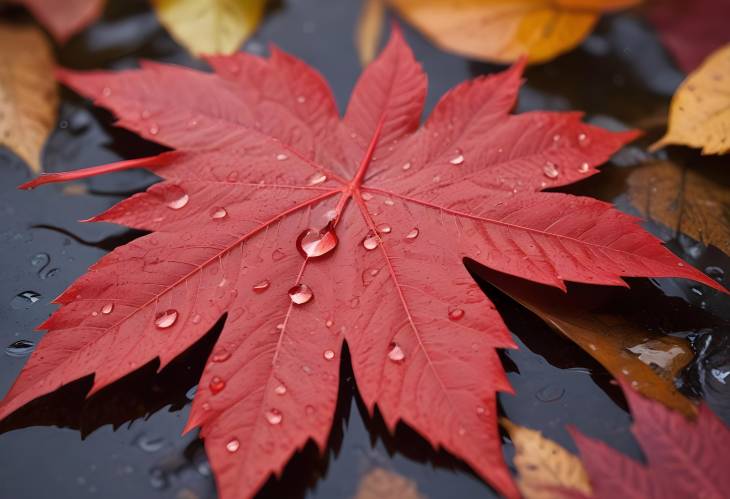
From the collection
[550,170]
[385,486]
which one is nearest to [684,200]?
[550,170]

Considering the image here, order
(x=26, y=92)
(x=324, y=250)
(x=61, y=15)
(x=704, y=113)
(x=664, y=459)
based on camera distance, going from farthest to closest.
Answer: (x=61, y=15)
(x=26, y=92)
(x=704, y=113)
(x=324, y=250)
(x=664, y=459)

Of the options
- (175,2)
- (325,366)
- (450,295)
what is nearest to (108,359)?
(325,366)

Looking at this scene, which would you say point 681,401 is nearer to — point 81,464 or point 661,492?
point 661,492

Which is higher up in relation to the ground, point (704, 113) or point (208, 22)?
point (208, 22)

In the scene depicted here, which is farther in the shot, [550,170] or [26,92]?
[26,92]

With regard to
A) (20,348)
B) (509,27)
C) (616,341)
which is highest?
(509,27)

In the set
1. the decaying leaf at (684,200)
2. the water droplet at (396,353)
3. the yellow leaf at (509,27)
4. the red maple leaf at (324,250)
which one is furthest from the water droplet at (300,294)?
the yellow leaf at (509,27)

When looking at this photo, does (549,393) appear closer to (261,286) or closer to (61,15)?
(261,286)
